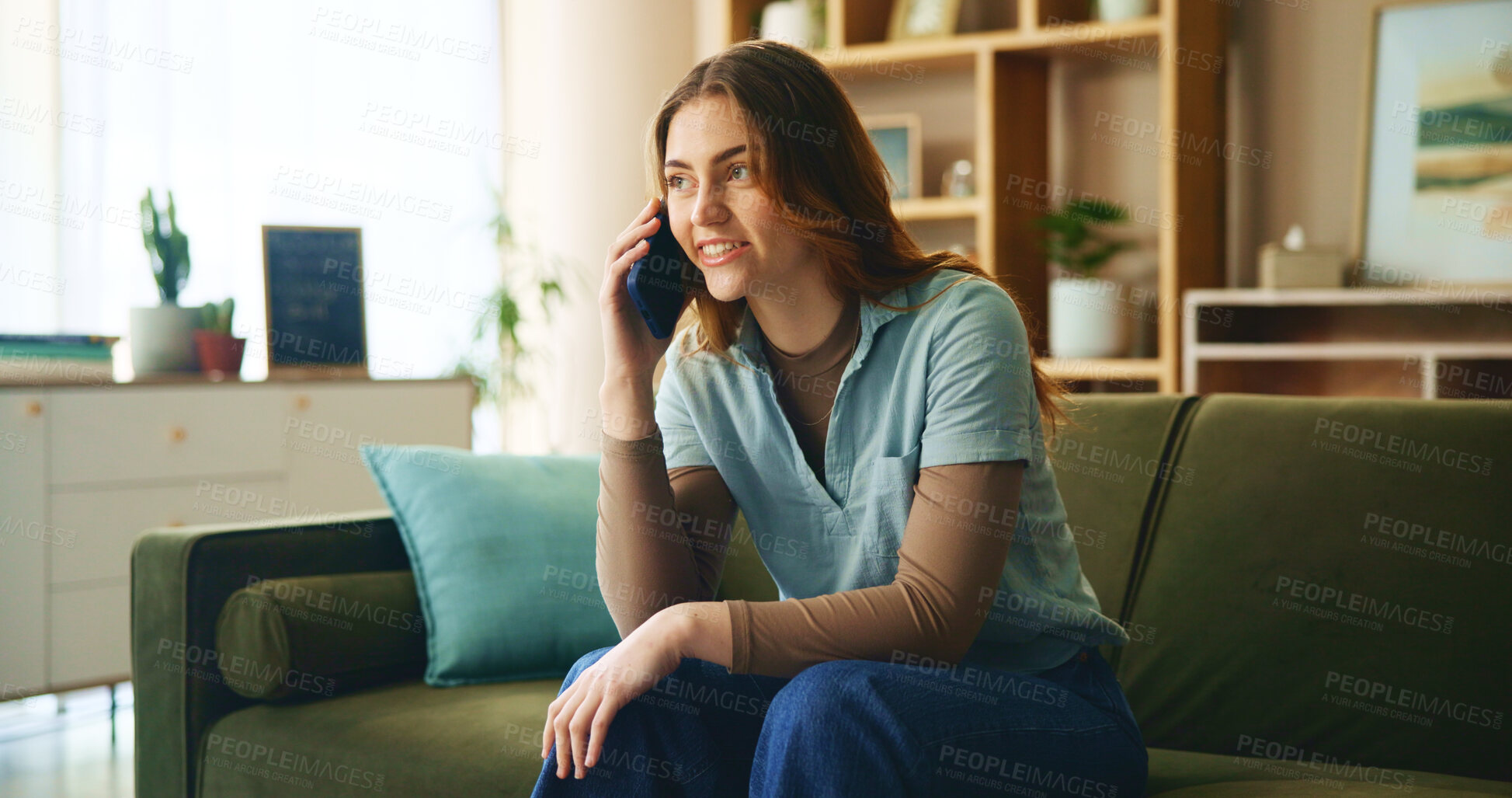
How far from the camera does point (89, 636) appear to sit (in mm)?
2621

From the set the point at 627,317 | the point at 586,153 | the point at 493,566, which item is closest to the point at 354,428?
the point at 493,566

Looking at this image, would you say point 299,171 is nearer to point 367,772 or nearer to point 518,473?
point 518,473

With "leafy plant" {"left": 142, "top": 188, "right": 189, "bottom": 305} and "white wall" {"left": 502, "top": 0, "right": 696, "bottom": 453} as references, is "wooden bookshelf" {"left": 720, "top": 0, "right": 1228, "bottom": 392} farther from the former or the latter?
"leafy plant" {"left": 142, "top": 188, "right": 189, "bottom": 305}

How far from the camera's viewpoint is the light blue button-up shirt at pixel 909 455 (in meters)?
1.19

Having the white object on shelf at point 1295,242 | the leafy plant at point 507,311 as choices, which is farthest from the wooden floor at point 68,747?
the white object on shelf at point 1295,242

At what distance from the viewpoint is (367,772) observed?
1.49 m

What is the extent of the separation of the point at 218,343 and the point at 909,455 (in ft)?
7.27

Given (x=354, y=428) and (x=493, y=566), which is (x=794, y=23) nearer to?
(x=354, y=428)

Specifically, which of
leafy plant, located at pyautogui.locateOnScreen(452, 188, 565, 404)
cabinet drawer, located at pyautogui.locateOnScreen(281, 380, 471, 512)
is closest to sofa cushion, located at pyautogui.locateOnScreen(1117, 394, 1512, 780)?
cabinet drawer, located at pyautogui.locateOnScreen(281, 380, 471, 512)

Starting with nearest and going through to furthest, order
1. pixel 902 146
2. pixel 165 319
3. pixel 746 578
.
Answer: pixel 746 578, pixel 165 319, pixel 902 146

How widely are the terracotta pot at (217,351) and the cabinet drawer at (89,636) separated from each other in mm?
547

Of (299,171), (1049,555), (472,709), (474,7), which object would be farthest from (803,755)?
(474,7)

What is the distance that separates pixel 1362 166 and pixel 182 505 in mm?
3088

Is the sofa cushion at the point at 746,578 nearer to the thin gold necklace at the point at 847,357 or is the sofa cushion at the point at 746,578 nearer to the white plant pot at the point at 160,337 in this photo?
the thin gold necklace at the point at 847,357
